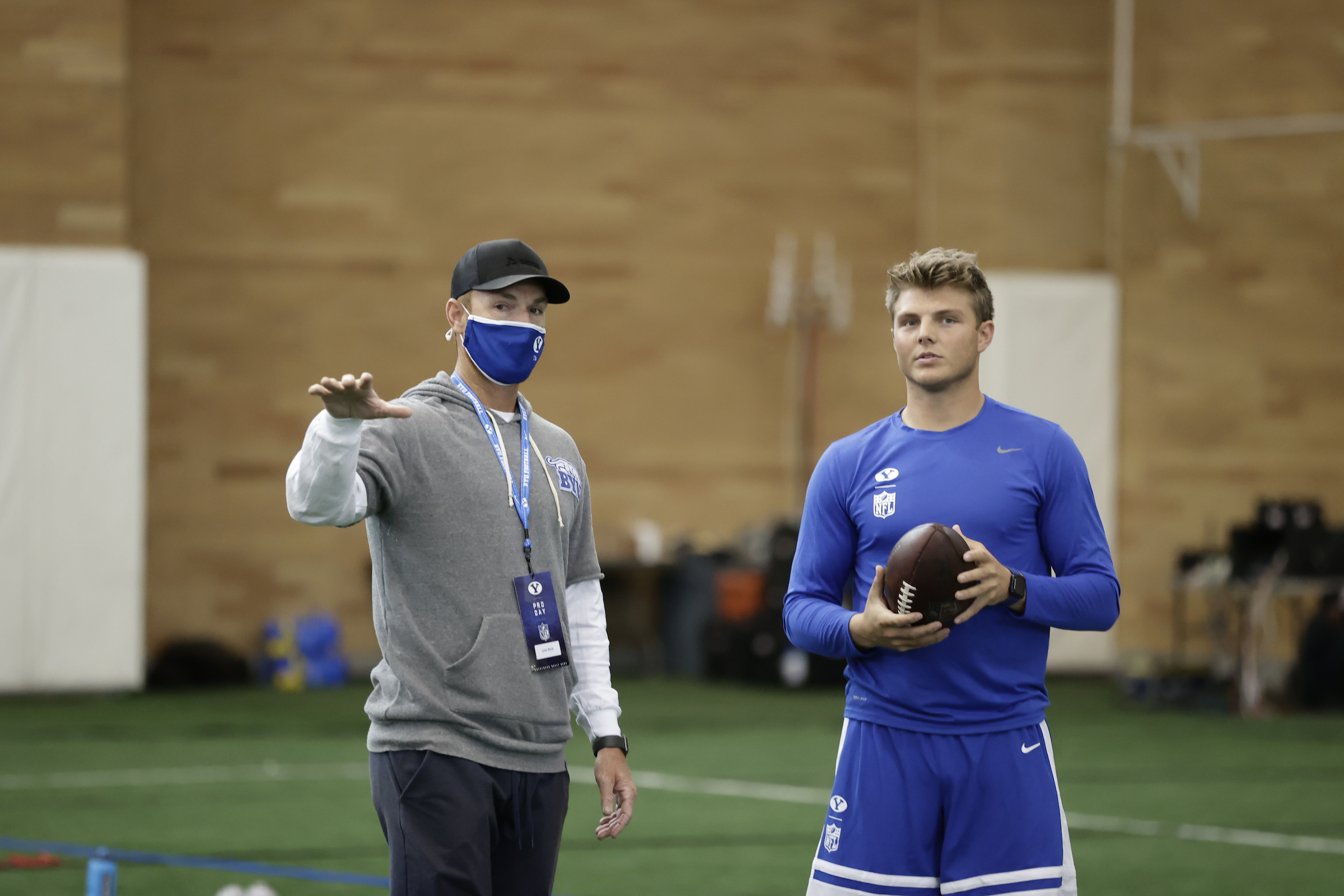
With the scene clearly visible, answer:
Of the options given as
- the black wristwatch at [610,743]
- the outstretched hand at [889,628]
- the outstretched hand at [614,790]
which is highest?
the outstretched hand at [889,628]

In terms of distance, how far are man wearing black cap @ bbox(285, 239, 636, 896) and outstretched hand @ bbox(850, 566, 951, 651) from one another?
0.63 meters

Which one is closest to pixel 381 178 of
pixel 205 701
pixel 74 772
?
pixel 205 701

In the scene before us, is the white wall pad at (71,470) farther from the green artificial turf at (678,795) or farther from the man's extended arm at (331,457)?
the man's extended arm at (331,457)

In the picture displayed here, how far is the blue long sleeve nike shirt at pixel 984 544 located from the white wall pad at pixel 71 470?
35.4ft

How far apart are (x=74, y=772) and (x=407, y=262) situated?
721cm

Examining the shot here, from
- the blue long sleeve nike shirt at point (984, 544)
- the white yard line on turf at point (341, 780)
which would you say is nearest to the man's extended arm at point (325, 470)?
the blue long sleeve nike shirt at point (984, 544)

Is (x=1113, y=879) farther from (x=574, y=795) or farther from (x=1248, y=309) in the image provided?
(x=1248, y=309)

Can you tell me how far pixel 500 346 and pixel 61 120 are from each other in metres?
11.7

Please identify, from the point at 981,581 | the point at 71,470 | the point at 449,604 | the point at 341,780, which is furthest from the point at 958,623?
the point at 71,470

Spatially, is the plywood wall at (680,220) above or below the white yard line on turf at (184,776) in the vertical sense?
above

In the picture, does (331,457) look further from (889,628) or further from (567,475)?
A: (889,628)

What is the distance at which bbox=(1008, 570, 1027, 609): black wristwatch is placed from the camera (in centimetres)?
323

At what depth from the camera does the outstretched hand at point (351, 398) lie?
280cm

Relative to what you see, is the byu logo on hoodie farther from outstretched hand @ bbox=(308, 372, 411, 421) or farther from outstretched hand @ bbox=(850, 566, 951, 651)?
outstretched hand @ bbox=(850, 566, 951, 651)
